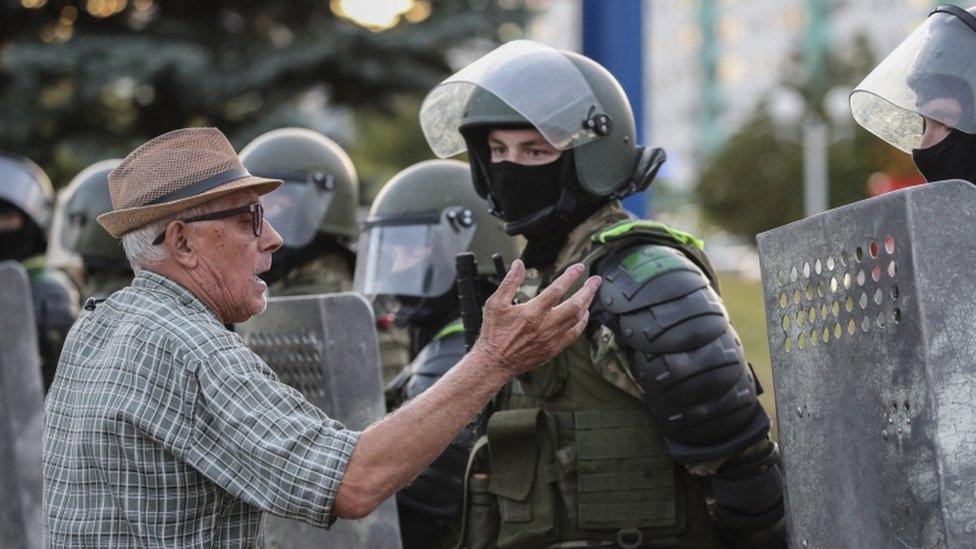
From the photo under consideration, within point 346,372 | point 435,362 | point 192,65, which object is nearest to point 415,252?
point 435,362

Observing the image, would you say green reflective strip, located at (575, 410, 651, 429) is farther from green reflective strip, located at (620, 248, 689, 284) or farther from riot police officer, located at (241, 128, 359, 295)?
riot police officer, located at (241, 128, 359, 295)

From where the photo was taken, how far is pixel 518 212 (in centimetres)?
441

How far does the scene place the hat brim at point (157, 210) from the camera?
3.23m

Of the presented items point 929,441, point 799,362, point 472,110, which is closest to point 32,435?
point 472,110

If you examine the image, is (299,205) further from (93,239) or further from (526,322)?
(526,322)

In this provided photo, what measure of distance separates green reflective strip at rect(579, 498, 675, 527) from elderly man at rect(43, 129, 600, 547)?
982 mm

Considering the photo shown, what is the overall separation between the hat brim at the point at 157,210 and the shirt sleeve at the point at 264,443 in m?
0.37

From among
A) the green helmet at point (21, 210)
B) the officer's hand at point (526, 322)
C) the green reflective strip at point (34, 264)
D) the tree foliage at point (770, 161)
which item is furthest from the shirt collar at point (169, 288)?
the tree foliage at point (770, 161)

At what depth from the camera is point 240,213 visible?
3328 mm

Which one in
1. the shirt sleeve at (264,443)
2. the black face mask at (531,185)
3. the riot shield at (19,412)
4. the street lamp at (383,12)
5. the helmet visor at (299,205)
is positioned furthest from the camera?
the street lamp at (383,12)

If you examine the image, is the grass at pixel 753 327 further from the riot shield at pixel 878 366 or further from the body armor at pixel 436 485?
the riot shield at pixel 878 366

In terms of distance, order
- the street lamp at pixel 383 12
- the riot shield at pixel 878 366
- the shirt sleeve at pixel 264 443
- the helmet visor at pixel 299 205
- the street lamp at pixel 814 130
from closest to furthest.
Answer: the riot shield at pixel 878 366 → the shirt sleeve at pixel 264 443 → the helmet visor at pixel 299 205 → the street lamp at pixel 383 12 → the street lamp at pixel 814 130

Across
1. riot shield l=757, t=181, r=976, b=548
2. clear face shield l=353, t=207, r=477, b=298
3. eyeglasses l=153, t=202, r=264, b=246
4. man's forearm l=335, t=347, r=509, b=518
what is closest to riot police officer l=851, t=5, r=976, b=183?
riot shield l=757, t=181, r=976, b=548

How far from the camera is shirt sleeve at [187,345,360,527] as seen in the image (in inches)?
116
